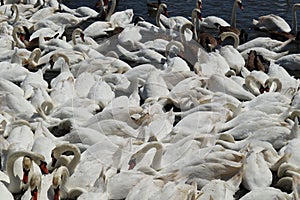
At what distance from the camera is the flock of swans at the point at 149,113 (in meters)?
9.75

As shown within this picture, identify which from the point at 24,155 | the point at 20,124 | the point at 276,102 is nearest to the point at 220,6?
the point at 276,102

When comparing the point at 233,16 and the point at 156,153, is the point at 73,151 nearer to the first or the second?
Result: the point at 156,153

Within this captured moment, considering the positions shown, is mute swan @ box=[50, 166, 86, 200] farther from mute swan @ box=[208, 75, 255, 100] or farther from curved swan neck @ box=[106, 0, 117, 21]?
curved swan neck @ box=[106, 0, 117, 21]

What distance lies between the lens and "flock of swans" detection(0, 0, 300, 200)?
9.75 metres

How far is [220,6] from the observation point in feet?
71.2

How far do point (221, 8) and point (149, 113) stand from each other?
10.2 meters

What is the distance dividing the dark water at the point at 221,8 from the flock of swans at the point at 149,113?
186cm

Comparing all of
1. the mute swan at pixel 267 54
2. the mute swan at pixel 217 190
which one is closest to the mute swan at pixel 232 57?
the mute swan at pixel 267 54

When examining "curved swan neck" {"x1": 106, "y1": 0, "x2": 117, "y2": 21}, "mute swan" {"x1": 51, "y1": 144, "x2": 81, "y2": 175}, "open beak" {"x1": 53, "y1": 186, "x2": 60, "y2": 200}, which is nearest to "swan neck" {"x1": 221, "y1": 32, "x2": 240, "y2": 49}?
"curved swan neck" {"x1": 106, "y1": 0, "x2": 117, "y2": 21}

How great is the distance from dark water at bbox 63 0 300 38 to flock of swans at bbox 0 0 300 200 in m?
1.86

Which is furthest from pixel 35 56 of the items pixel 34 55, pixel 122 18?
pixel 122 18

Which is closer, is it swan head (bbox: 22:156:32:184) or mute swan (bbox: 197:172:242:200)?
mute swan (bbox: 197:172:242:200)

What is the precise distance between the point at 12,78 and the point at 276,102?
214 inches

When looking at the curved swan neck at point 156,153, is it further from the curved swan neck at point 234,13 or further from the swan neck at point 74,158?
the curved swan neck at point 234,13
